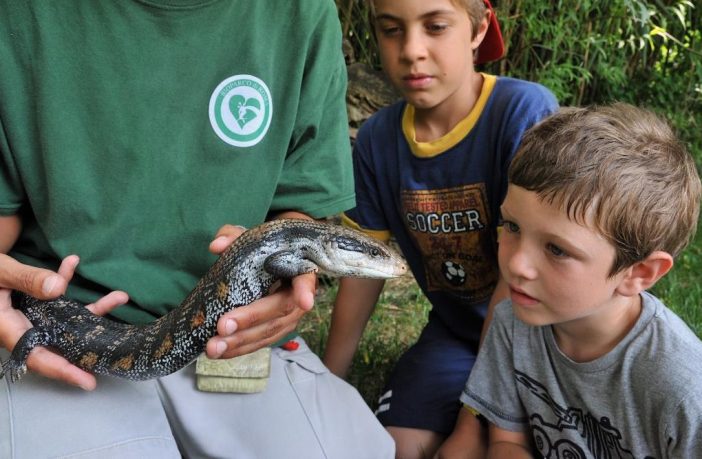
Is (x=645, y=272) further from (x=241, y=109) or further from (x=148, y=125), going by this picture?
Result: (x=148, y=125)

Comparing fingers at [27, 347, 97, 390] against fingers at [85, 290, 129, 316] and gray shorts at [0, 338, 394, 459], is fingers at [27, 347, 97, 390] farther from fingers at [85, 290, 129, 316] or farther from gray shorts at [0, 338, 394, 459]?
fingers at [85, 290, 129, 316]

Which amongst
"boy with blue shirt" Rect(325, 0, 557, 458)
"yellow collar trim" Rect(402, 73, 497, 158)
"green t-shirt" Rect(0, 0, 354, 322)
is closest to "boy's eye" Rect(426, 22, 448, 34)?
"boy with blue shirt" Rect(325, 0, 557, 458)

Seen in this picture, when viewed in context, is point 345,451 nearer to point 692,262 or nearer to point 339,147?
point 339,147

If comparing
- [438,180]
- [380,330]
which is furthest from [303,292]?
[380,330]

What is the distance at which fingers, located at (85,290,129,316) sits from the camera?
2059 millimetres

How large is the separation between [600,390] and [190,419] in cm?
120

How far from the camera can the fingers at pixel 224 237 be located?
204 cm

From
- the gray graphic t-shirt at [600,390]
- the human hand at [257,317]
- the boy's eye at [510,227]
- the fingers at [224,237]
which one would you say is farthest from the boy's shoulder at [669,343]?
the fingers at [224,237]

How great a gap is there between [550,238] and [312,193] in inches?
32.5

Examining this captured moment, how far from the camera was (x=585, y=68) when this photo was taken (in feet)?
20.1

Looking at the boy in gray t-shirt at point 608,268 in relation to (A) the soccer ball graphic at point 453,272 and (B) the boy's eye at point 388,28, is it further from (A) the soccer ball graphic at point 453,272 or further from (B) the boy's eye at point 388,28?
(B) the boy's eye at point 388,28

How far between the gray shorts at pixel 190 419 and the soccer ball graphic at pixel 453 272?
0.82 m

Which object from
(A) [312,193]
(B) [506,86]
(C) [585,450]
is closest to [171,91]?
(A) [312,193]

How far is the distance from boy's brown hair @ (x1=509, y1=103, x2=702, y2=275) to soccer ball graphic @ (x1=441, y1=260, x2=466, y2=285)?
3.07 feet
